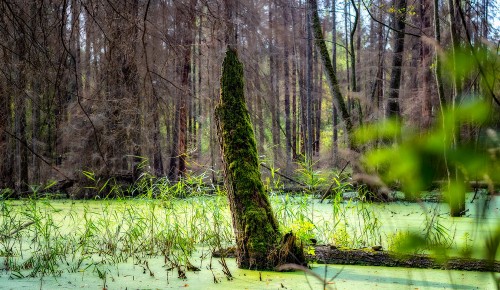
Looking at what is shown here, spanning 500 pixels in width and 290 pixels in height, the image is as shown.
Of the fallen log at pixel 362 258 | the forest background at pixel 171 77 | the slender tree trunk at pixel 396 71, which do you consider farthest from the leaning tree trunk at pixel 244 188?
the slender tree trunk at pixel 396 71

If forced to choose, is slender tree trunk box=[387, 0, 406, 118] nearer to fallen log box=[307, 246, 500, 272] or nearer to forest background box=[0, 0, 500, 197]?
forest background box=[0, 0, 500, 197]

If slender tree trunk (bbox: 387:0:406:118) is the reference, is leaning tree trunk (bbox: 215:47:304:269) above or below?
below

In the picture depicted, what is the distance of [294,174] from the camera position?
14.3m

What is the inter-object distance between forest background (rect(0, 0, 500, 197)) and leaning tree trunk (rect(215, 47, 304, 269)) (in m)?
0.18

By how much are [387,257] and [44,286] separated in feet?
7.15

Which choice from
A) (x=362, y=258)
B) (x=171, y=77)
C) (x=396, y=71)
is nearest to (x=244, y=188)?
(x=362, y=258)

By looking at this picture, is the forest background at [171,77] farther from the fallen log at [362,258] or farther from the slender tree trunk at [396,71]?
the fallen log at [362,258]

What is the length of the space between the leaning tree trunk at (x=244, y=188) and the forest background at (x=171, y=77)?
0.18 meters

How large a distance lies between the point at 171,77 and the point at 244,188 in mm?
7390

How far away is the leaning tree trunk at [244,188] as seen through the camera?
3557mm

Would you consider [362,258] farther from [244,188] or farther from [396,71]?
[396,71]

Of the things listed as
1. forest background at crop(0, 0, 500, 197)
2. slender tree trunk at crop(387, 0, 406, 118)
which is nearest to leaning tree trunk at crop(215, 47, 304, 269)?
forest background at crop(0, 0, 500, 197)

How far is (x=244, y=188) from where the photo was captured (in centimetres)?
377

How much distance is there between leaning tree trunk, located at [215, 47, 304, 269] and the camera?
11.7 feet
